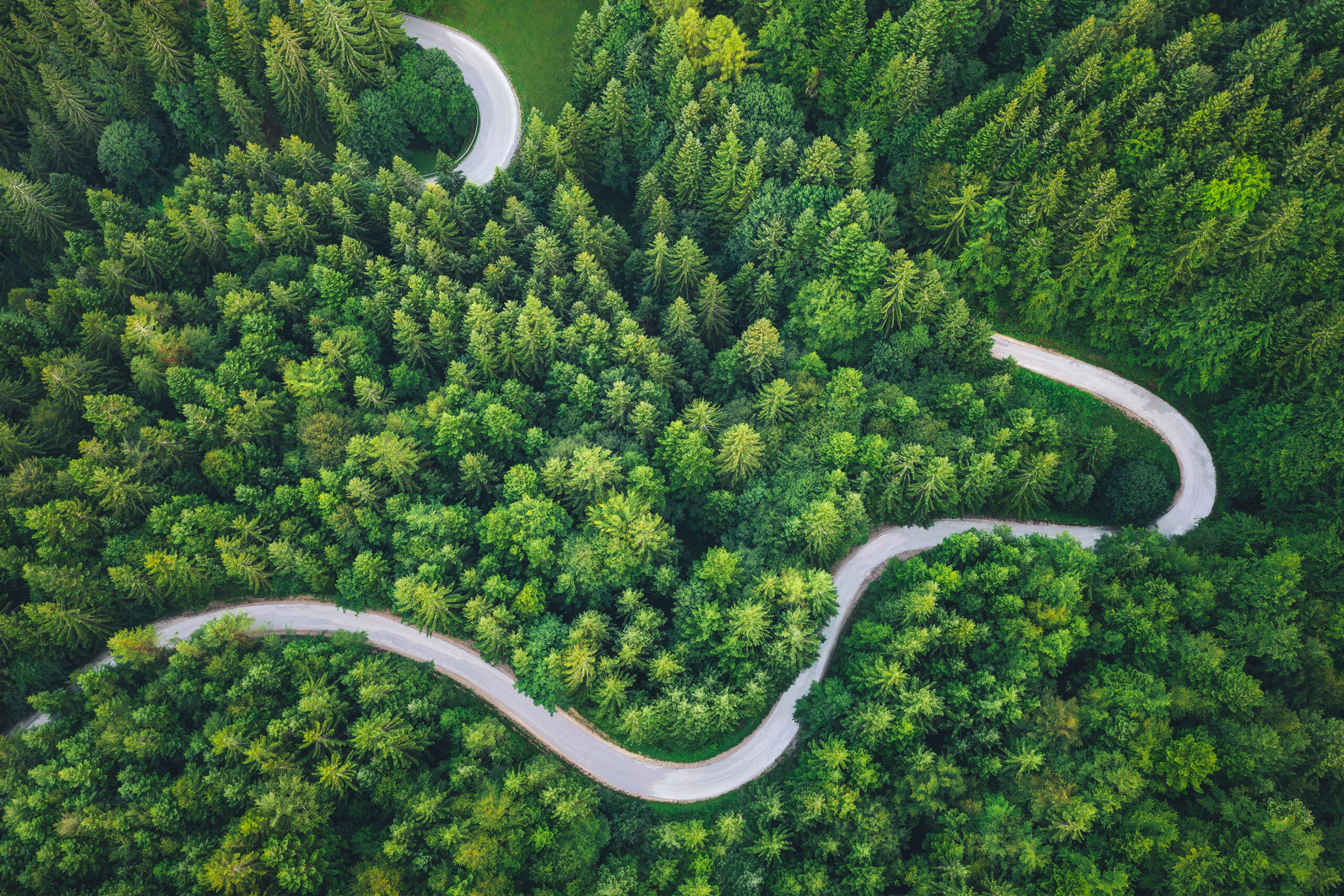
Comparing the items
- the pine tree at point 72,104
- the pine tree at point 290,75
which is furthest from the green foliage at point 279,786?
the pine tree at point 72,104

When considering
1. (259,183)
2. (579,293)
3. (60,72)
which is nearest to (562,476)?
(579,293)

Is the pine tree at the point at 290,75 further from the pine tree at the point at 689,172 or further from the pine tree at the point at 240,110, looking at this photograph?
the pine tree at the point at 689,172

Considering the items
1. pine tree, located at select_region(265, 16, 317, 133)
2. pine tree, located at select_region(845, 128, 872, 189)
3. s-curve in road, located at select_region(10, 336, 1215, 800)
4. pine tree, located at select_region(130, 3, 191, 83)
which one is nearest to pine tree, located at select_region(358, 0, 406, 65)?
pine tree, located at select_region(265, 16, 317, 133)

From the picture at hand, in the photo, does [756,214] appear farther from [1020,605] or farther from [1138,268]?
[1020,605]

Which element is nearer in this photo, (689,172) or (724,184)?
(724,184)

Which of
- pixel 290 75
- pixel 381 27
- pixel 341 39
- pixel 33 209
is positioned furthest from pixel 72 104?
pixel 381 27

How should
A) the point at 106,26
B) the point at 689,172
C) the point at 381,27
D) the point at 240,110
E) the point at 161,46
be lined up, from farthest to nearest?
the point at 240,110 → the point at 381,27 → the point at 106,26 → the point at 161,46 → the point at 689,172

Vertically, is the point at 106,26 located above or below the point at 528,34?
below

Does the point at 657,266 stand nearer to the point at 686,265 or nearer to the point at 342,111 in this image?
the point at 686,265
